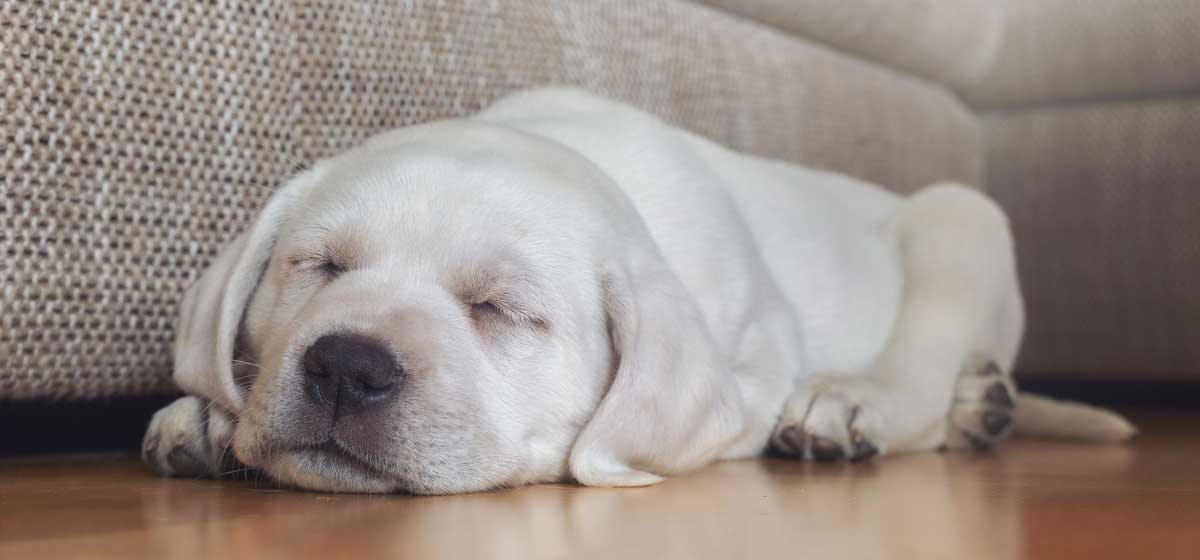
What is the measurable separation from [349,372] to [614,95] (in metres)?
1.69

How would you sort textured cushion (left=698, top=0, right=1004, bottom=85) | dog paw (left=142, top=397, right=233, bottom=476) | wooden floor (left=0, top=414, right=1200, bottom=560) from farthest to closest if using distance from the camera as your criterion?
textured cushion (left=698, top=0, right=1004, bottom=85) → dog paw (left=142, top=397, right=233, bottom=476) → wooden floor (left=0, top=414, right=1200, bottom=560)

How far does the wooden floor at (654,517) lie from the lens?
1386mm

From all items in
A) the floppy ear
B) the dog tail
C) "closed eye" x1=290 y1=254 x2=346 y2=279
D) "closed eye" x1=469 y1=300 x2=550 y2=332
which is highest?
"closed eye" x1=290 y1=254 x2=346 y2=279

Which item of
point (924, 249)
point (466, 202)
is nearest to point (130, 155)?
point (466, 202)

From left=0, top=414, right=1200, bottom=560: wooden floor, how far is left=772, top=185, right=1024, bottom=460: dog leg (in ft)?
0.74

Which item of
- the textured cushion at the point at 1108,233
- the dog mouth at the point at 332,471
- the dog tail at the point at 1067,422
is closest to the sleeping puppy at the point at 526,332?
the dog mouth at the point at 332,471

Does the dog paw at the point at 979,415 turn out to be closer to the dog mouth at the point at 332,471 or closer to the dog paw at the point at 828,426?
the dog paw at the point at 828,426

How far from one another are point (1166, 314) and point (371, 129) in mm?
2905

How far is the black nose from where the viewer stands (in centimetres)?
182

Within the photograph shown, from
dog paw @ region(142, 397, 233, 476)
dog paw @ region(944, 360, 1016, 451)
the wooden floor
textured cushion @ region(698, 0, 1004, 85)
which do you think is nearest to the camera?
the wooden floor

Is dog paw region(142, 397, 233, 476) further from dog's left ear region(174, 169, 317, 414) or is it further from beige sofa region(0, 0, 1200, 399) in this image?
beige sofa region(0, 0, 1200, 399)

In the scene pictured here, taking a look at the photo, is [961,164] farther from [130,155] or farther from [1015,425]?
[130,155]

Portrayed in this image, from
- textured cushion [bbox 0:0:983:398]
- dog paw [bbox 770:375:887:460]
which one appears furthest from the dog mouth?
dog paw [bbox 770:375:887:460]

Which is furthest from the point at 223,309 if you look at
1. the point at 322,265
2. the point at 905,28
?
the point at 905,28
